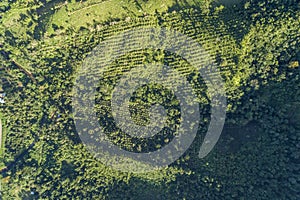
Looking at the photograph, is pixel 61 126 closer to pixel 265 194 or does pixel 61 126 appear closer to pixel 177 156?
pixel 177 156

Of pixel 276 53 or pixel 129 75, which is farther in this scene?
pixel 129 75

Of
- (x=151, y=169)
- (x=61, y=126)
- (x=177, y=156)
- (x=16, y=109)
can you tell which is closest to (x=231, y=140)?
(x=177, y=156)

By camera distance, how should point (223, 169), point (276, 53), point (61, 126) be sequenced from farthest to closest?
1. point (61, 126)
2. point (223, 169)
3. point (276, 53)

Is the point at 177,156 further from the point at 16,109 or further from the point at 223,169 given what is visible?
the point at 16,109

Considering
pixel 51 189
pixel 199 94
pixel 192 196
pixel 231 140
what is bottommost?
pixel 51 189

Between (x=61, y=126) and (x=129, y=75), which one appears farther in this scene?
(x=61, y=126)

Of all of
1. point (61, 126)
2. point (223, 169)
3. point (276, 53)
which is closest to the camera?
point (276, 53)

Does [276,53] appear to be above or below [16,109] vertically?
above

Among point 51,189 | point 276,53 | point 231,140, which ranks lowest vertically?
point 51,189

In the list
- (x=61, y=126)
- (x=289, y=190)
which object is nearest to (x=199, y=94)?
(x=289, y=190)
